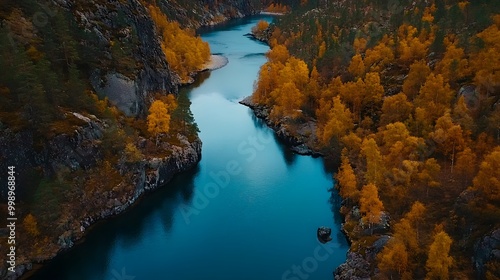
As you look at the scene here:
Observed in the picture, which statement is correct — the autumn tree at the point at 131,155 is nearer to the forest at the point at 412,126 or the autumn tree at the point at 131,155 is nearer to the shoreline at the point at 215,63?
the forest at the point at 412,126

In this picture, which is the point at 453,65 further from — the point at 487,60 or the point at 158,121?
the point at 158,121

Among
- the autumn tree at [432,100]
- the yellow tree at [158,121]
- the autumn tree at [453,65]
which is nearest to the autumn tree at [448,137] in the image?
the autumn tree at [432,100]

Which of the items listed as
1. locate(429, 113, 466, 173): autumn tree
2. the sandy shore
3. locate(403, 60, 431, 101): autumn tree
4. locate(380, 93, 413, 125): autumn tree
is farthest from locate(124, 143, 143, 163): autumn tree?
the sandy shore

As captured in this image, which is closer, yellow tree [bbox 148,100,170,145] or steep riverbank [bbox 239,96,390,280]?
steep riverbank [bbox 239,96,390,280]

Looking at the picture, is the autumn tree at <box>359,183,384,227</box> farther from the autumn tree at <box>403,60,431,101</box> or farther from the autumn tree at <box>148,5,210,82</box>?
the autumn tree at <box>148,5,210,82</box>

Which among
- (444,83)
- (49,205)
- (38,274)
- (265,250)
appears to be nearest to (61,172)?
(49,205)

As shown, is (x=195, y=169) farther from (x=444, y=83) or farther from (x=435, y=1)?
(x=435, y=1)
